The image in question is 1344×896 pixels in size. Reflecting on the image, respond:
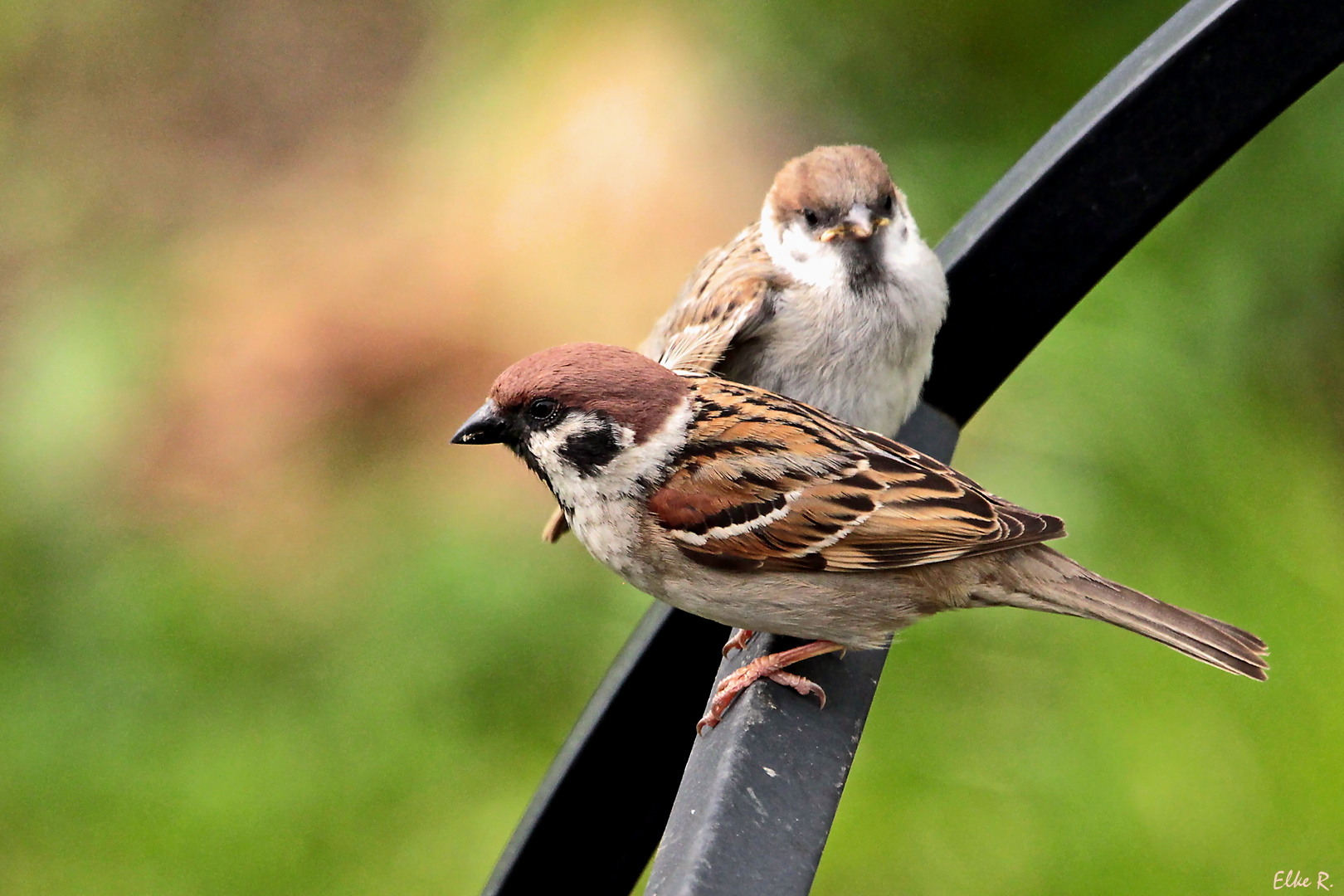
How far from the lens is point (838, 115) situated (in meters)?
3.90

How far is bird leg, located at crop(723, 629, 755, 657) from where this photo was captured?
210cm

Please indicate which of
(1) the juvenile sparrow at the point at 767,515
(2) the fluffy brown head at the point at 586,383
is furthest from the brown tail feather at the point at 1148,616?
(2) the fluffy brown head at the point at 586,383

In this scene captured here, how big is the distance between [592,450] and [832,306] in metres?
Result: 0.68

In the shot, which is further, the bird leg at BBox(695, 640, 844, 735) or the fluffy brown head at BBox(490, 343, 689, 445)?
the fluffy brown head at BBox(490, 343, 689, 445)

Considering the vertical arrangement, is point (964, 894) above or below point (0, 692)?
above

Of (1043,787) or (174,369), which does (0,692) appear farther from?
(1043,787)

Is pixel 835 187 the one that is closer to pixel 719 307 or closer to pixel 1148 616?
pixel 719 307

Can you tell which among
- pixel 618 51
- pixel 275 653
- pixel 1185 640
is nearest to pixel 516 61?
pixel 618 51

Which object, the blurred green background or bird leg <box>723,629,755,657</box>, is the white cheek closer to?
bird leg <box>723,629,755,657</box>

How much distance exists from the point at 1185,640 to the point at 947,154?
80.5 inches

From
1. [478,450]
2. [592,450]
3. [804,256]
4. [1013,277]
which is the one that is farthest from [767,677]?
[478,450]

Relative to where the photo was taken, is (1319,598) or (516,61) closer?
(1319,598)

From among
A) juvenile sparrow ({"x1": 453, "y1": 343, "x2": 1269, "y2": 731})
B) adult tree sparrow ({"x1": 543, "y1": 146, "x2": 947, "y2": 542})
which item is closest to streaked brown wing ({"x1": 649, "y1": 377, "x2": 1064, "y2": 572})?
juvenile sparrow ({"x1": 453, "y1": 343, "x2": 1269, "y2": 731})

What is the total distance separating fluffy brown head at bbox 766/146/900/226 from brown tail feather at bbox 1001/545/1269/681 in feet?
2.44
